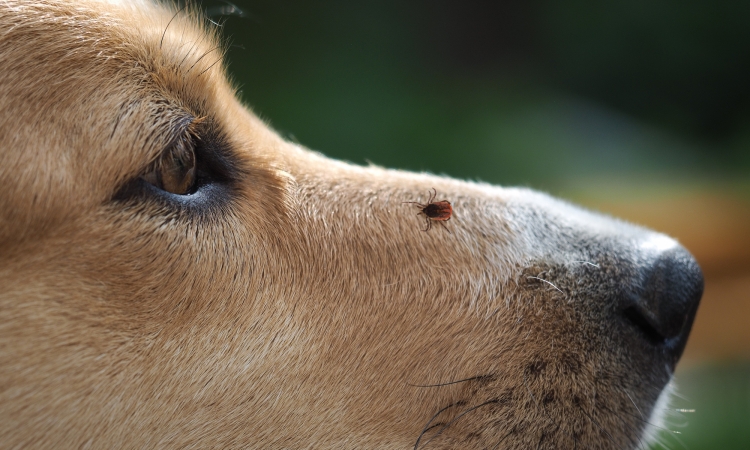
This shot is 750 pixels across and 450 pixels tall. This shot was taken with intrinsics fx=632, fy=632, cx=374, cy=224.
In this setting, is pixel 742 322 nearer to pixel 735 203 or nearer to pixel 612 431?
pixel 735 203

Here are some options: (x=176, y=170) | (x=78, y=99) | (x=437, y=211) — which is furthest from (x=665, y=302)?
(x=78, y=99)

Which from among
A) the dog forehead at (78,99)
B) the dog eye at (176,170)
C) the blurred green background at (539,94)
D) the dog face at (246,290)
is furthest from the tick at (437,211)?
the blurred green background at (539,94)

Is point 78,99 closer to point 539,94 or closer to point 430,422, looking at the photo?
point 430,422

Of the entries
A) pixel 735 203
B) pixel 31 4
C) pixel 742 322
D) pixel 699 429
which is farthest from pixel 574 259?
pixel 735 203

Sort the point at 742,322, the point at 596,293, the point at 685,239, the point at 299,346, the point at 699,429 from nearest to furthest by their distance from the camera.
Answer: the point at 299,346, the point at 596,293, the point at 699,429, the point at 742,322, the point at 685,239

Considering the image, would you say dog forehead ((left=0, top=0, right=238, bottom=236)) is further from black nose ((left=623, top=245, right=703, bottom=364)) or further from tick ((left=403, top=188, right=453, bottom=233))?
black nose ((left=623, top=245, right=703, bottom=364))

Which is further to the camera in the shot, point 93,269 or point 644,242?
point 644,242
